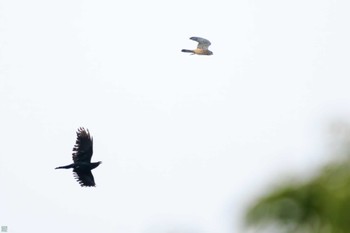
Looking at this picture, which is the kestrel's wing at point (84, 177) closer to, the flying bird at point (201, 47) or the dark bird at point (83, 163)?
the dark bird at point (83, 163)

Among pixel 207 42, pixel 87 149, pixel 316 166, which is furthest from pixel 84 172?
pixel 316 166

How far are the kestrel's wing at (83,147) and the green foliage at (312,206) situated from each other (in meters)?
56.5

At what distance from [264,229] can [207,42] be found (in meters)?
65.5

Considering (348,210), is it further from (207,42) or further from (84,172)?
(207,42)

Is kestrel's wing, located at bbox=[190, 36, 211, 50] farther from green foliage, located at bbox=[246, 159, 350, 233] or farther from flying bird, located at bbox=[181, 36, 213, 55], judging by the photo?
green foliage, located at bbox=[246, 159, 350, 233]

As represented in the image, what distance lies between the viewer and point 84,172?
63.2 metres

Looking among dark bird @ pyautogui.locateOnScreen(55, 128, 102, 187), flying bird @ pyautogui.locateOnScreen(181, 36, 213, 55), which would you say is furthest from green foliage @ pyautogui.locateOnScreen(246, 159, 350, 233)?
flying bird @ pyautogui.locateOnScreen(181, 36, 213, 55)

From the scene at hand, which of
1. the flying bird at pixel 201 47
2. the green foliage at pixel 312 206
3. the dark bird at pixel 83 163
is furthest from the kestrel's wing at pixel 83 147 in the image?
the green foliage at pixel 312 206

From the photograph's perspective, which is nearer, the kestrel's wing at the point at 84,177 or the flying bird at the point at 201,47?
the kestrel's wing at the point at 84,177

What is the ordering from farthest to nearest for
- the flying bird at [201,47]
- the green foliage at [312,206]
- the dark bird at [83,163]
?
the flying bird at [201,47], the dark bird at [83,163], the green foliage at [312,206]

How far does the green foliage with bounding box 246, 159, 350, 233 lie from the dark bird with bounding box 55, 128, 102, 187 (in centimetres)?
5584

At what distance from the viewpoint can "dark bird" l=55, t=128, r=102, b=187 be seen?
206 ft

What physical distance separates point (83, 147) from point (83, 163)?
1159 mm

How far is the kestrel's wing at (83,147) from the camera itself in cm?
6322
